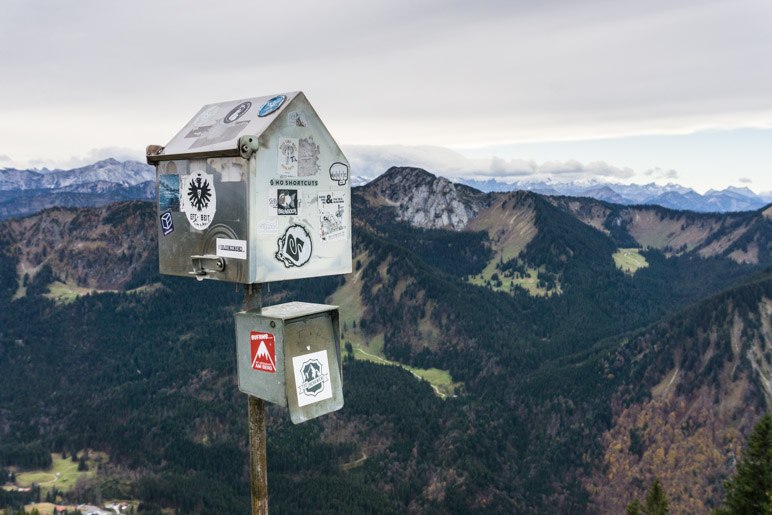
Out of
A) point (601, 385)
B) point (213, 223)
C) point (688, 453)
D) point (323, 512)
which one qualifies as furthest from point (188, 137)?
point (601, 385)

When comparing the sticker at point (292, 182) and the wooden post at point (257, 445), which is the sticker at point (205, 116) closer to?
the sticker at point (292, 182)

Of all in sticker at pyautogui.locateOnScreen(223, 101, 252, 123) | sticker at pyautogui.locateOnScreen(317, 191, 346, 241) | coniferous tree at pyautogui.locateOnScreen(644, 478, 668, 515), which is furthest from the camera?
coniferous tree at pyautogui.locateOnScreen(644, 478, 668, 515)

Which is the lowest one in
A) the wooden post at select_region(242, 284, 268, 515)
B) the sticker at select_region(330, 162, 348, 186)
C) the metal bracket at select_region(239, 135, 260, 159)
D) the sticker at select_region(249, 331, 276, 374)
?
the wooden post at select_region(242, 284, 268, 515)

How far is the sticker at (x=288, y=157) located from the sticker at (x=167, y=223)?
2671mm

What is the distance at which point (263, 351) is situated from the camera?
910 centimetres

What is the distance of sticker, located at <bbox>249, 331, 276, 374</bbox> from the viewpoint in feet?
29.3

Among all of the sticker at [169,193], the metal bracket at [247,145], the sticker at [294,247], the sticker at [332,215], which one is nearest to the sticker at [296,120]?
the metal bracket at [247,145]

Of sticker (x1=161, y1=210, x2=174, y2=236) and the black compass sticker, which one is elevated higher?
the black compass sticker

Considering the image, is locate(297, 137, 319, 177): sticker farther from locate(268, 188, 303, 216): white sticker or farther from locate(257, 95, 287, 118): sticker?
locate(257, 95, 287, 118): sticker

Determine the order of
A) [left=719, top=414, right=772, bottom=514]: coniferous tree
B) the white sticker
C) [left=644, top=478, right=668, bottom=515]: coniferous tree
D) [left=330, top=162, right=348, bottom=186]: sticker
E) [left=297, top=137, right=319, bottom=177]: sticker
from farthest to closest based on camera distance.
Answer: [left=644, top=478, right=668, bottom=515]: coniferous tree, [left=719, top=414, right=772, bottom=514]: coniferous tree, [left=330, top=162, right=348, bottom=186]: sticker, [left=297, top=137, right=319, bottom=177]: sticker, the white sticker

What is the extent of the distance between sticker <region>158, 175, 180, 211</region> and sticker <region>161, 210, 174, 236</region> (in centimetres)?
10

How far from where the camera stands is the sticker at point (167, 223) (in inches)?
405

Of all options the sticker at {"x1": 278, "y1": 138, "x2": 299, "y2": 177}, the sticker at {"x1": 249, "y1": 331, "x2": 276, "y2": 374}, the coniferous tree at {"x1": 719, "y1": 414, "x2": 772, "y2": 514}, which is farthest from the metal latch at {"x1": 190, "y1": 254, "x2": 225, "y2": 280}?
the coniferous tree at {"x1": 719, "y1": 414, "x2": 772, "y2": 514}

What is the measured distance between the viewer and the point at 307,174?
9.59 meters
